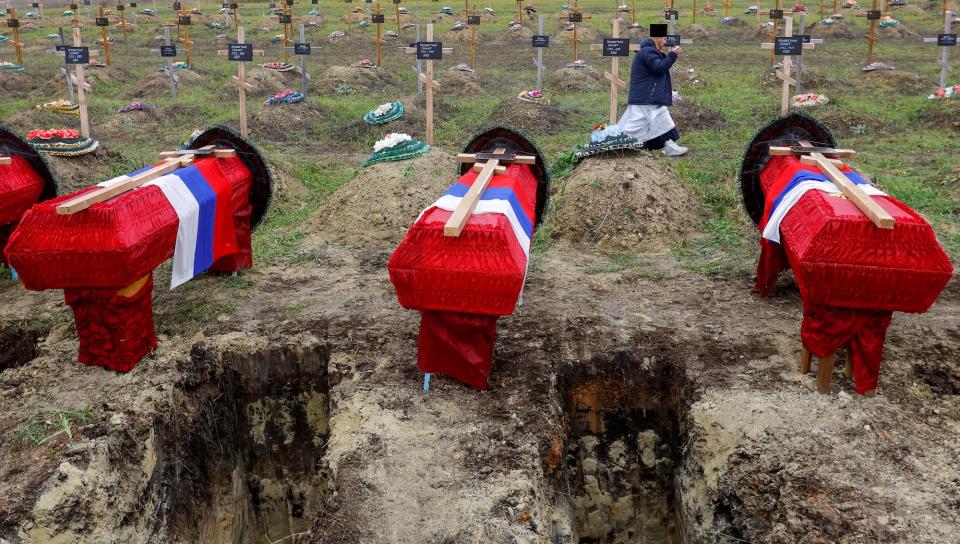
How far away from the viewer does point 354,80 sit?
18.4 m

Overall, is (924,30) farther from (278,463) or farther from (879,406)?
(278,463)

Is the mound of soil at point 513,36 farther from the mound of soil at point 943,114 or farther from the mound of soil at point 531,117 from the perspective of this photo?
the mound of soil at point 943,114

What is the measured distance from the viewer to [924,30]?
24.8 metres

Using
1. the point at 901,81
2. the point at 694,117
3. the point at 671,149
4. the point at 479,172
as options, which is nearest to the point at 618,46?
→ the point at 671,149

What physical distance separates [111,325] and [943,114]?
1286 cm

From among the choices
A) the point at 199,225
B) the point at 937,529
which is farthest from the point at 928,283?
the point at 199,225

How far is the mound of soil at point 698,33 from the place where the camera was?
2480 cm

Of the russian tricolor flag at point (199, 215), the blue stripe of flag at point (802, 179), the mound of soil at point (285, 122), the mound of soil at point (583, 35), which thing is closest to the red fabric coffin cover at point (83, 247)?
the russian tricolor flag at point (199, 215)

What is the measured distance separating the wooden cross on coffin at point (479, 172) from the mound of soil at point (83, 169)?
19.0ft

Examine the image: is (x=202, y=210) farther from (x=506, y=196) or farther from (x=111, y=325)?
(x=506, y=196)

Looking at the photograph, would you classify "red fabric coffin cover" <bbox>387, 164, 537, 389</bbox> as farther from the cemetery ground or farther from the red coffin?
the red coffin

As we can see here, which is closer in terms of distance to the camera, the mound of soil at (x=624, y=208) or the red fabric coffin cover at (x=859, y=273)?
the red fabric coffin cover at (x=859, y=273)

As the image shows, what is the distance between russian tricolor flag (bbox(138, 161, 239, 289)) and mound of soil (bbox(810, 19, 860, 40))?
2295 centimetres

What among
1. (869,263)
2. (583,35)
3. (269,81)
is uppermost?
(583,35)
